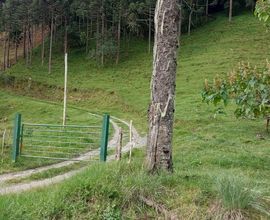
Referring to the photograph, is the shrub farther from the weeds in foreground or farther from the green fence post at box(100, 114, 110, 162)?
the green fence post at box(100, 114, 110, 162)

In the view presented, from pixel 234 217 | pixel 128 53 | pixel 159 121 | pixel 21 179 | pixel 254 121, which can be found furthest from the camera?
pixel 128 53

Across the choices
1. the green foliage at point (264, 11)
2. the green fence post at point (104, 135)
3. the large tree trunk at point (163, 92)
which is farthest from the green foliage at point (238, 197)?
the green fence post at point (104, 135)

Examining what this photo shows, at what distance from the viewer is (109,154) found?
17016mm

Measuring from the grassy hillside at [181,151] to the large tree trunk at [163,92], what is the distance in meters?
0.41

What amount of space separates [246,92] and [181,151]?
9.51 meters

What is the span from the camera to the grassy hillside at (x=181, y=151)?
6.97 meters

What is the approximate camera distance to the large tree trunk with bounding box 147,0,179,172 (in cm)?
809

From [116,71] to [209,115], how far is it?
25.2m

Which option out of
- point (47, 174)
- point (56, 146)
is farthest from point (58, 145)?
point (47, 174)

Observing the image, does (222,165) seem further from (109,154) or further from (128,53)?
(128,53)

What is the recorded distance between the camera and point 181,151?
16.7 meters

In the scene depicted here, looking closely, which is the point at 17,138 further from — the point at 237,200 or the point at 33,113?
the point at 33,113

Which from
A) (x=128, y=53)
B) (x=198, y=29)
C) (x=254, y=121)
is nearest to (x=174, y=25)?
(x=254, y=121)

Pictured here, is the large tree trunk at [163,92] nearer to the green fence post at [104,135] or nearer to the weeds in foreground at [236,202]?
the weeds in foreground at [236,202]
